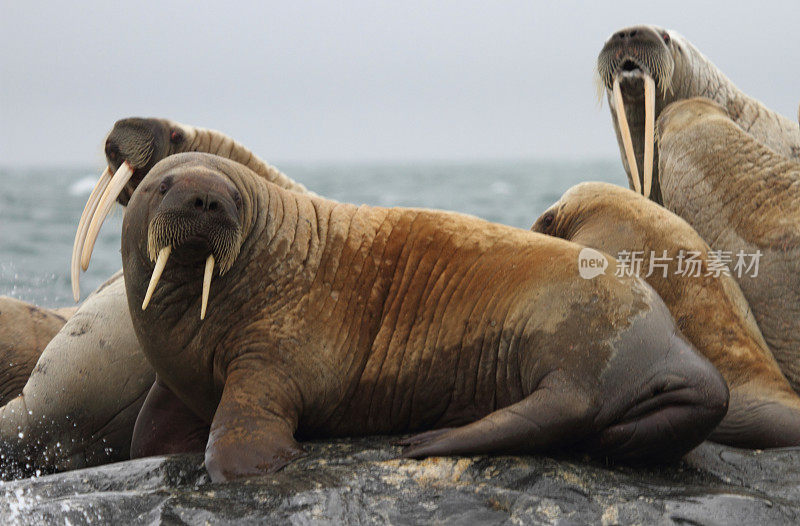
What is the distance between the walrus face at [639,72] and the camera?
6477 millimetres

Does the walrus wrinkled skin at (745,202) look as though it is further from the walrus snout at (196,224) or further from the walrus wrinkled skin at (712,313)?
the walrus snout at (196,224)

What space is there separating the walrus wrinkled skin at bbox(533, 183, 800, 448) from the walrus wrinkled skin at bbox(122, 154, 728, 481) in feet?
2.14

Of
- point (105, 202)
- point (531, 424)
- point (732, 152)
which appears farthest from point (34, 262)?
point (531, 424)

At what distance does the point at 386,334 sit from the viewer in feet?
13.7

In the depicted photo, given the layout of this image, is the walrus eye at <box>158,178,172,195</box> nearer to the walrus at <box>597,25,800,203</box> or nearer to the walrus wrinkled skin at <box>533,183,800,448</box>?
the walrus wrinkled skin at <box>533,183,800,448</box>

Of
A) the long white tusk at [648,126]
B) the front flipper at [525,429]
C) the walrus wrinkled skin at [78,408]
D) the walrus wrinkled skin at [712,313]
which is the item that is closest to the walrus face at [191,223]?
the front flipper at [525,429]

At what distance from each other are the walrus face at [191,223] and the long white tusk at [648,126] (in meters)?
2.91

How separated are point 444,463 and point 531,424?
1.17 feet

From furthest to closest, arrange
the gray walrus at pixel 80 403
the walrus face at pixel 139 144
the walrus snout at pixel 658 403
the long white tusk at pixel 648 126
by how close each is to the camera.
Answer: the walrus face at pixel 139 144 → the long white tusk at pixel 648 126 → the gray walrus at pixel 80 403 → the walrus snout at pixel 658 403

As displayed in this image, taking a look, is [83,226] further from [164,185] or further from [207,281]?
[207,281]

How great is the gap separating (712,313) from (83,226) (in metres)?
3.73

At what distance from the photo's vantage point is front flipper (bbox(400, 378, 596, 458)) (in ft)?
11.9

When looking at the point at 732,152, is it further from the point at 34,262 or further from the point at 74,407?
the point at 34,262

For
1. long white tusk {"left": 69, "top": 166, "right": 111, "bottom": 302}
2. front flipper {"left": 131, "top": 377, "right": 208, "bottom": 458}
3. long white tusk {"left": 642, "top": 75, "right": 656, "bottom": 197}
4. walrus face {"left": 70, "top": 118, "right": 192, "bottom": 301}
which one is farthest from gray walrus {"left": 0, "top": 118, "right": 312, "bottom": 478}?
long white tusk {"left": 642, "top": 75, "right": 656, "bottom": 197}
